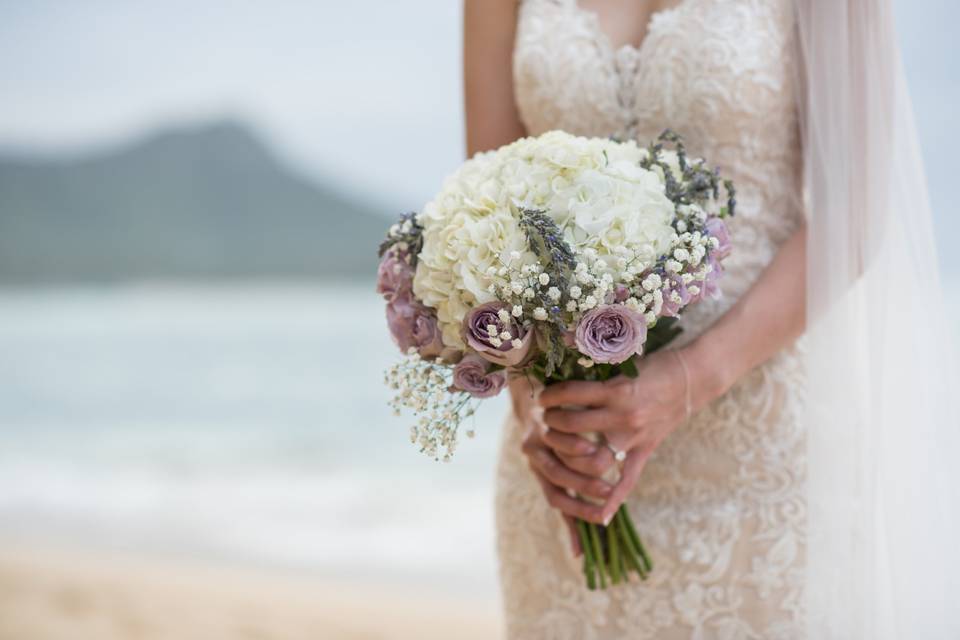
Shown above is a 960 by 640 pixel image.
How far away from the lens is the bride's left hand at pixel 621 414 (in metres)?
1.70

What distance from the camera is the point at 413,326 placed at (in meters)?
1.60

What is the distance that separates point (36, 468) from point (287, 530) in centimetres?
297

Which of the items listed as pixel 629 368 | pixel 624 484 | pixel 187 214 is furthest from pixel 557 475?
pixel 187 214

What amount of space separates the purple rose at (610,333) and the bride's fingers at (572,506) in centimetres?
47

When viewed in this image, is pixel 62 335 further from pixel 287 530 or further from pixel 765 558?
pixel 765 558

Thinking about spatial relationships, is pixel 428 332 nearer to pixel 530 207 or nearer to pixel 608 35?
pixel 530 207

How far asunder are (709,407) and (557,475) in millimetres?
384

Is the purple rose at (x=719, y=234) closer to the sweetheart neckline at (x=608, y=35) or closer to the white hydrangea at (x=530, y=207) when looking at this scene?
the white hydrangea at (x=530, y=207)

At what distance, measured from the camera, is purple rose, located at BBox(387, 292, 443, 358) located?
157 cm

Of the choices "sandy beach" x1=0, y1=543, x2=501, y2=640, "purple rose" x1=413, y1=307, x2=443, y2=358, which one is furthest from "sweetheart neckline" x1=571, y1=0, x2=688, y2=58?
"sandy beach" x1=0, y1=543, x2=501, y2=640

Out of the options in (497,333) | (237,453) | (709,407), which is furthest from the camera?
(237,453)

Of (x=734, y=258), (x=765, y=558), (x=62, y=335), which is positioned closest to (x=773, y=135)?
(x=734, y=258)

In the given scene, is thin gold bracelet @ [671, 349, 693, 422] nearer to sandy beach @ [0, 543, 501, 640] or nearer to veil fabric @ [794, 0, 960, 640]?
veil fabric @ [794, 0, 960, 640]

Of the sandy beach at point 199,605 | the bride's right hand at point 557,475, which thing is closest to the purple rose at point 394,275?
the bride's right hand at point 557,475
